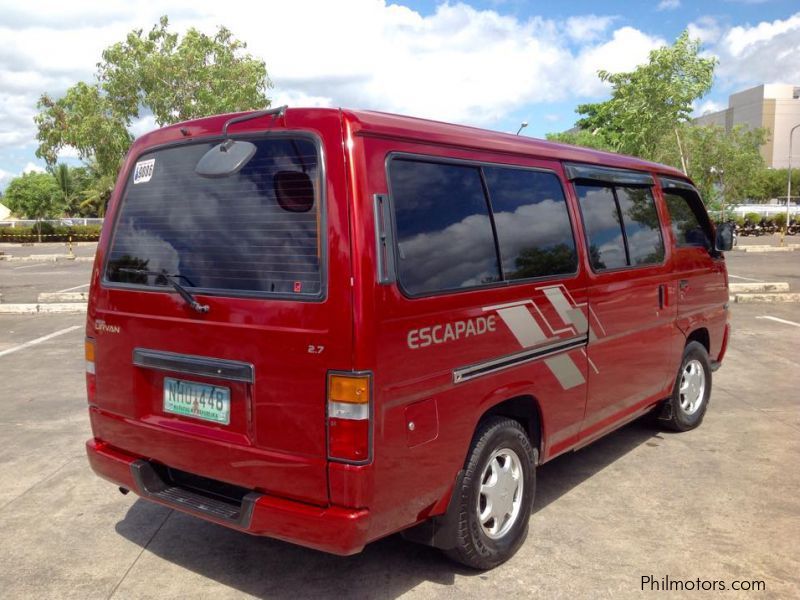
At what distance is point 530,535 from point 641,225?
7.63 feet

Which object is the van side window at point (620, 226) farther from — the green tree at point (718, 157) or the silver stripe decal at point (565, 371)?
the green tree at point (718, 157)

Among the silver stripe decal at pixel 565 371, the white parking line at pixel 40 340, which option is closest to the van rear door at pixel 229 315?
the silver stripe decal at pixel 565 371

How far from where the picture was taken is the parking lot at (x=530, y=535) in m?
3.40

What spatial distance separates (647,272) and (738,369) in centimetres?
398

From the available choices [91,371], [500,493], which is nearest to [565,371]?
[500,493]

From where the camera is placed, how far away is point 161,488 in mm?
3406

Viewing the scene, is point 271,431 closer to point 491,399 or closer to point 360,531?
point 360,531

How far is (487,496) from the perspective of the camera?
3.48 m

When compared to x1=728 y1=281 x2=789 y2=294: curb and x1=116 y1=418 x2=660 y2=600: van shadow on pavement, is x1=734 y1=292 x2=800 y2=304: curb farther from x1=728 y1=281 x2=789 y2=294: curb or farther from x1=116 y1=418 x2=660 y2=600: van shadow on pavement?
x1=116 y1=418 x2=660 y2=600: van shadow on pavement

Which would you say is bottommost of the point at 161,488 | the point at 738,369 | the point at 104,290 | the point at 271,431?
the point at 738,369

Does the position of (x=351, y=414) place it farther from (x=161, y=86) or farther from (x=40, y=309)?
(x=161, y=86)

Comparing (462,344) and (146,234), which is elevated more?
(146,234)

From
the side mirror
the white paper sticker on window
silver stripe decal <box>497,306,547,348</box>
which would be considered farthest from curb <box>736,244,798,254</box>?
the white paper sticker on window

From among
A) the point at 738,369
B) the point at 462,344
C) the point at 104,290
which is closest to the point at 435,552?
the point at 462,344
